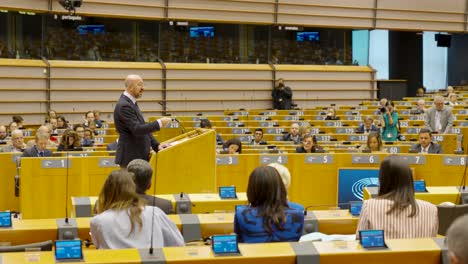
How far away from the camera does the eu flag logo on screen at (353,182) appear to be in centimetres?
979

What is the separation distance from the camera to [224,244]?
358 cm

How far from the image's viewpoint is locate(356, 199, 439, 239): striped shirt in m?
4.32

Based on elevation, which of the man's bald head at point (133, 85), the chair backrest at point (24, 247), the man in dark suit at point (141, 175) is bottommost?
the chair backrest at point (24, 247)

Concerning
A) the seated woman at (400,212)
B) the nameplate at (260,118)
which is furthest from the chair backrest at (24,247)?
the nameplate at (260,118)

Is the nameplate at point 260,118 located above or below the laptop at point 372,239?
below

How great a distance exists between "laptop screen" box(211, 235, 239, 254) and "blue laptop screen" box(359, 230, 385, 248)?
0.58m

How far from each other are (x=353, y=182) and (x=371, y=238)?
20.4ft

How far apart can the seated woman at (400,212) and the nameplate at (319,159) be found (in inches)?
226

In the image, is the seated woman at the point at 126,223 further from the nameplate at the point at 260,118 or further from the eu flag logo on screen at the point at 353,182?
the nameplate at the point at 260,118

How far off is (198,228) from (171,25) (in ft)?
58.4

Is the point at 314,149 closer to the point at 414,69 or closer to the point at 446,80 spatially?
the point at 414,69

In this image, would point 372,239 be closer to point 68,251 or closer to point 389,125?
point 68,251

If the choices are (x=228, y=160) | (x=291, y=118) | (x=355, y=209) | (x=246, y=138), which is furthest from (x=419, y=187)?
(x=291, y=118)

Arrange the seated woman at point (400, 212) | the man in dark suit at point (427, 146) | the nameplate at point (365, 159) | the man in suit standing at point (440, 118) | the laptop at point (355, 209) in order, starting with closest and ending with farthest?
the seated woman at point (400, 212) → the laptop at point (355, 209) → the nameplate at point (365, 159) → the man in dark suit at point (427, 146) → the man in suit standing at point (440, 118)
